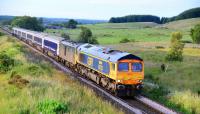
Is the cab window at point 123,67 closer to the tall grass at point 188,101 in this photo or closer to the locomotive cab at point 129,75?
the locomotive cab at point 129,75

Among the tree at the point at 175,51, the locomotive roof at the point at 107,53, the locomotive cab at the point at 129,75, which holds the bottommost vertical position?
the tree at the point at 175,51

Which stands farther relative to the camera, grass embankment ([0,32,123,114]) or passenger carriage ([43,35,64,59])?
passenger carriage ([43,35,64,59])

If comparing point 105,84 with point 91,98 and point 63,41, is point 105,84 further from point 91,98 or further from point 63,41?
point 63,41

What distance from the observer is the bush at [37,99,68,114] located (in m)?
14.3

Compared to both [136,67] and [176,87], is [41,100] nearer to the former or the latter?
[136,67]

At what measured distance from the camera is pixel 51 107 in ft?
47.5

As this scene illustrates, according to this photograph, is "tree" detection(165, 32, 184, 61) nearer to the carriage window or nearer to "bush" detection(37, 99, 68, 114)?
the carriage window

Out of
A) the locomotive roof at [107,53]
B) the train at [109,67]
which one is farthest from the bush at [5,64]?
the locomotive roof at [107,53]

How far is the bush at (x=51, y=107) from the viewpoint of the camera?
14.3 metres

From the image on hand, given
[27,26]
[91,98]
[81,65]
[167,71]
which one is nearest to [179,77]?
[167,71]

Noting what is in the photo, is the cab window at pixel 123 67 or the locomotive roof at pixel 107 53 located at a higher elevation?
the locomotive roof at pixel 107 53

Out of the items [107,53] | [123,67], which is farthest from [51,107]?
[107,53]

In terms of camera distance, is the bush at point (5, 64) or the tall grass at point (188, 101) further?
the bush at point (5, 64)

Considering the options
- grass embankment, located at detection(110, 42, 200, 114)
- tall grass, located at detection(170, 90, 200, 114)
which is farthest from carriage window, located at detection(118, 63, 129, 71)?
tall grass, located at detection(170, 90, 200, 114)
